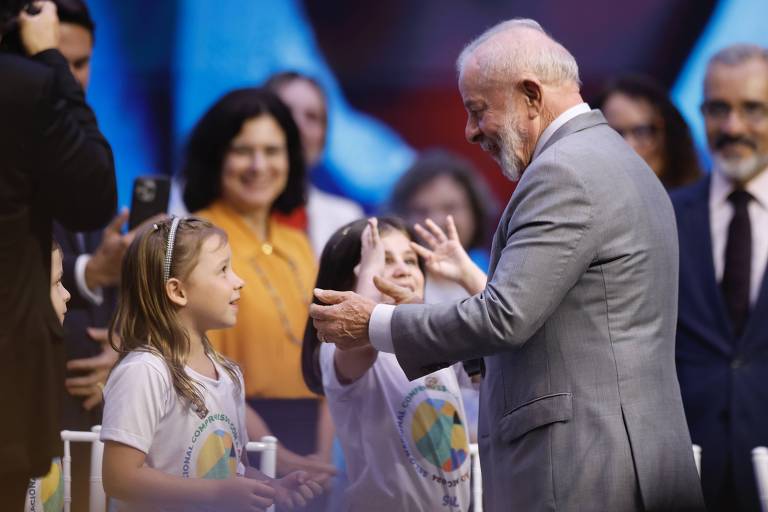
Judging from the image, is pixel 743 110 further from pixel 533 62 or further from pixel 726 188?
pixel 533 62

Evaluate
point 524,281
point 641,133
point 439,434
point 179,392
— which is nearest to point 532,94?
point 524,281

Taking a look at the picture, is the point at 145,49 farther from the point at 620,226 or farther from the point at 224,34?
the point at 620,226

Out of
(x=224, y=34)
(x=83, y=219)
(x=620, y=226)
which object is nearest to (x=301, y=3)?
(x=224, y=34)

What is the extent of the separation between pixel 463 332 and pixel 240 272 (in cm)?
142

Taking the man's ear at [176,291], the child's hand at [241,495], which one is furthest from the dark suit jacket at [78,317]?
the child's hand at [241,495]

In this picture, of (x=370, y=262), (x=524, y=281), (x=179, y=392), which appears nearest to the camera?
(x=524, y=281)

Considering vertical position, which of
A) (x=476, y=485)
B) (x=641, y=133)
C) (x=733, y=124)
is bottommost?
(x=476, y=485)

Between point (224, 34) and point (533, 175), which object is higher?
point (224, 34)

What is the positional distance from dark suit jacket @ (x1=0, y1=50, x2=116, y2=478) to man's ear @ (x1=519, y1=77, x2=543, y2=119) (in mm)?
1004

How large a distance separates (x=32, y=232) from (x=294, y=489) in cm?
80

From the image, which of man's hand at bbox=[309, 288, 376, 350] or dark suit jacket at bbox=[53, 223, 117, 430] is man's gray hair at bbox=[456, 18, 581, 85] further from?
dark suit jacket at bbox=[53, 223, 117, 430]

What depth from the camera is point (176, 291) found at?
2.43 m

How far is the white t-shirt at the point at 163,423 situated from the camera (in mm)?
2178

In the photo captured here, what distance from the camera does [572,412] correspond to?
7.16 feet
